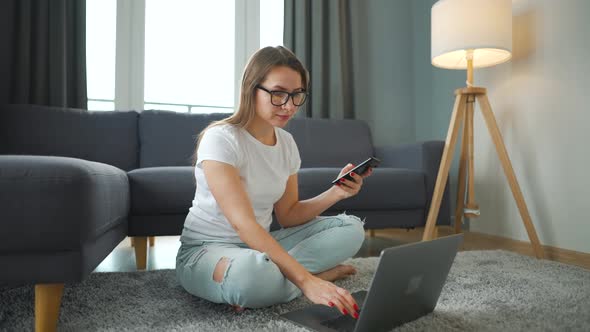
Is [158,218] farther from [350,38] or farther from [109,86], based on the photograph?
[350,38]

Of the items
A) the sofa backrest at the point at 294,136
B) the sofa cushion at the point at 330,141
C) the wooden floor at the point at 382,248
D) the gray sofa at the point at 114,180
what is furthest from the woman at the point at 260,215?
the sofa cushion at the point at 330,141

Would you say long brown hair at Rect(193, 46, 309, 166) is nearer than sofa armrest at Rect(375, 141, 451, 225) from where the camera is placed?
Yes

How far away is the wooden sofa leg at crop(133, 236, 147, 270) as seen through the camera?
1.66 metres

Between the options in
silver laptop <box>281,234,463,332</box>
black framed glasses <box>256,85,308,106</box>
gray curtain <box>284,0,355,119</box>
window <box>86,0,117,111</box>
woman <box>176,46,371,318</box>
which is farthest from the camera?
gray curtain <box>284,0,355,119</box>

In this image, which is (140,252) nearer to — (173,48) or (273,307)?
(273,307)

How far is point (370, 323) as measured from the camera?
32.3 inches

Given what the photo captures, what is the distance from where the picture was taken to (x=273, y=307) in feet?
3.60

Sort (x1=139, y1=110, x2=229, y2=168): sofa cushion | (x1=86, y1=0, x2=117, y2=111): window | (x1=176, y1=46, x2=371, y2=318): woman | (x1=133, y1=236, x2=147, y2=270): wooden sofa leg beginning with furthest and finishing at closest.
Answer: (x1=86, y1=0, x2=117, y2=111): window < (x1=139, y1=110, x2=229, y2=168): sofa cushion < (x1=133, y1=236, x2=147, y2=270): wooden sofa leg < (x1=176, y1=46, x2=371, y2=318): woman

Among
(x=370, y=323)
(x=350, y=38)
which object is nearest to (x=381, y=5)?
(x=350, y=38)

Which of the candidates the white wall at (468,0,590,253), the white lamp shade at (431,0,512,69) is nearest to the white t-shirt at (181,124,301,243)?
the white lamp shade at (431,0,512,69)

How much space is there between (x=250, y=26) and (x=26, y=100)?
1.55 meters

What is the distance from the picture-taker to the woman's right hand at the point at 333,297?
803mm

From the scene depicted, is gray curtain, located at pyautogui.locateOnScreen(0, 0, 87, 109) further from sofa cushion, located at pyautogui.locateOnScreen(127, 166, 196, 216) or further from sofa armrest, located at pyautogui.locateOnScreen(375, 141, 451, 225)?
sofa armrest, located at pyautogui.locateOnScreen(375, 141, 451, 225)

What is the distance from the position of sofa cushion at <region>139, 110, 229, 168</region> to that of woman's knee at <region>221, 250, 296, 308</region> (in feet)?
4.46
